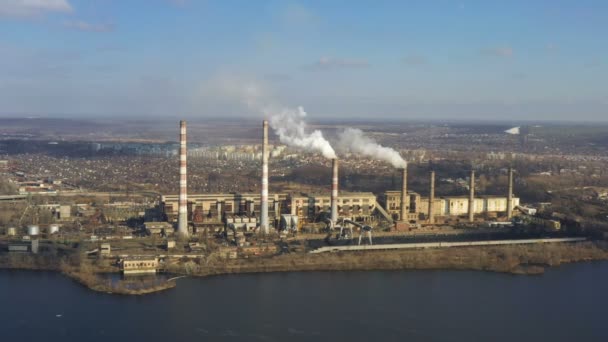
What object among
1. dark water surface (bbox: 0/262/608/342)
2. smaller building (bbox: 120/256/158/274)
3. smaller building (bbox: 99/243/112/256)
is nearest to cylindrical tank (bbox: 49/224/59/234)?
smaller building (bbox: 99/243/112/256)

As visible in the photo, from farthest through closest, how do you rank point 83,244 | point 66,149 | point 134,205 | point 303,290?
point 66,149 < point 134,205 < point 83,244 < point 303,290

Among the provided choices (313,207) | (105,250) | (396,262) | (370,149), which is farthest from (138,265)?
(370,149)

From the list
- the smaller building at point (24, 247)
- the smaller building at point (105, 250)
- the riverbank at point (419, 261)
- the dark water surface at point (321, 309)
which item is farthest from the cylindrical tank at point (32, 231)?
the riverbank at point (419, 261)

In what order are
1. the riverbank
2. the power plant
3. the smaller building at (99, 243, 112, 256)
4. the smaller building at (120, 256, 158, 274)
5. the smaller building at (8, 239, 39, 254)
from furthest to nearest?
the power plant < the smaller building at (8, 239, 39, 254) < the smaller building at (99, 243, 112, 256) < the riverbank < the smaller building at (120, 256, 158, 274)

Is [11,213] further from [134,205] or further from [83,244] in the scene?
[83,244]

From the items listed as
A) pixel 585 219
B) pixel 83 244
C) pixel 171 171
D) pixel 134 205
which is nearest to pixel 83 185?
pixel 171 171

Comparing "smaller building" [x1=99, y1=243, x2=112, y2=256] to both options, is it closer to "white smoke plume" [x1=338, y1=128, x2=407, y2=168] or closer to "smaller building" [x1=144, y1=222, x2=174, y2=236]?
"smaller building" [x1=144, y1=222, x2=174, y2=236]

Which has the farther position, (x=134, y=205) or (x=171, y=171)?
(x=171, y=171)
